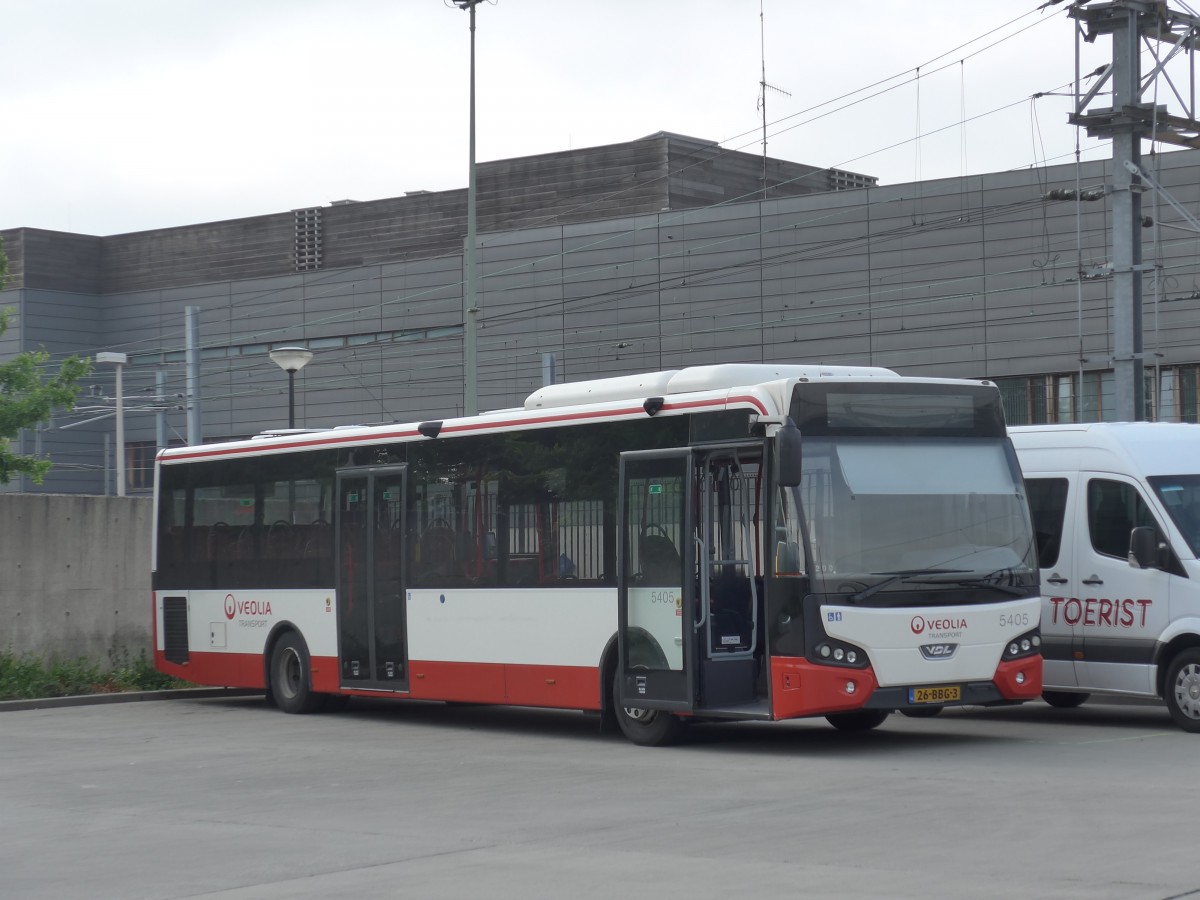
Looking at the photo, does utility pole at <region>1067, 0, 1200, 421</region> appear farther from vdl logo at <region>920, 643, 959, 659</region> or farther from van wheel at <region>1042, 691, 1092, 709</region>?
vdl logo at <region>920, 643, 959, 659</region>

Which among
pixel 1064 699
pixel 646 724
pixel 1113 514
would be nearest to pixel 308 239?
pixel 1064 699

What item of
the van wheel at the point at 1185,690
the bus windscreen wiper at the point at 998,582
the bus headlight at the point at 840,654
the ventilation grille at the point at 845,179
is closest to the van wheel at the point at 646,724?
the bus headlight at the point at 840,654

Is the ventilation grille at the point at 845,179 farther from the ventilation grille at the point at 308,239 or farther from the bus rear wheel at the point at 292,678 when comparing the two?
the bus rear wheel at the point at 292,678

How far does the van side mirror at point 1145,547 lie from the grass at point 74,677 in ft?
41.3

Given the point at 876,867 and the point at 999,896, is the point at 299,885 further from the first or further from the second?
the point at 999,896

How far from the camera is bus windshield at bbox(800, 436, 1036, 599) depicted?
13.3 metres

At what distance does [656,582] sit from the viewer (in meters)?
14.2

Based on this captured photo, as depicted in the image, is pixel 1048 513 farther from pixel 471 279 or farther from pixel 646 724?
pixel 471 279

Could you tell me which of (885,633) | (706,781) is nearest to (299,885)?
(706,781)

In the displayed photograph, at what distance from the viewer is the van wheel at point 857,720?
1507cm

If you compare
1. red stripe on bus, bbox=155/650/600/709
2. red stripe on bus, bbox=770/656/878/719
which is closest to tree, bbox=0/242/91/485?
red stripe on bus, bbox=155/650/600/709

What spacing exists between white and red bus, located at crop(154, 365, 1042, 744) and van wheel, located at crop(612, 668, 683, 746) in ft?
0.09

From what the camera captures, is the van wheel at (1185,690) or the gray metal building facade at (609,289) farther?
the gray metal building facade at (609,289)

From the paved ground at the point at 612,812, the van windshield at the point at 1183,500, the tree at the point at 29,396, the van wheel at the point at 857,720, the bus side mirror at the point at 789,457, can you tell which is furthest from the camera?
the tree at the point at 29,396
